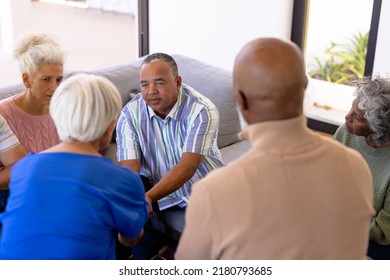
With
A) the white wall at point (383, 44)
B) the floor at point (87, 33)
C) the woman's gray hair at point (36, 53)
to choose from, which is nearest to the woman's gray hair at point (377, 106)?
the woman's gray hair at point (36, 53)

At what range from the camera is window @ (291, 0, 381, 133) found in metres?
4.13

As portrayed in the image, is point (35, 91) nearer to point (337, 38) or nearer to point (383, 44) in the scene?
point (383, 44)

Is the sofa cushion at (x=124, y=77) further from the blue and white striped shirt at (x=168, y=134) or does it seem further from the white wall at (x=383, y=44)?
the white wall at (x=383, y=44)

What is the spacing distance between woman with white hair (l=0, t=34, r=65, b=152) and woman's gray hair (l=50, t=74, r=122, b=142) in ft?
2.57

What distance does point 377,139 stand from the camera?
A: 213 centimetres

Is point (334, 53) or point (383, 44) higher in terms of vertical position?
point (383, 44)

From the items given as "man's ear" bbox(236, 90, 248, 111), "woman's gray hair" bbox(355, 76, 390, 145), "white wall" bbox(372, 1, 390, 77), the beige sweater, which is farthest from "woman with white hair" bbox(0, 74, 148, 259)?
"white wall" bbox(372, 1, 390, 77)

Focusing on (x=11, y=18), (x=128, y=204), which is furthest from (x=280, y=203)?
(x=11, y=18)

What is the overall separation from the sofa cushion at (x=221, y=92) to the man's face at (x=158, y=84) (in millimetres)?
874

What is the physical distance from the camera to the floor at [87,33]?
A: 567 centimetres

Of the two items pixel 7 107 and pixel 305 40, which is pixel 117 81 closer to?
pixel 7 107

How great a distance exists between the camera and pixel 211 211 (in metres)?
1.15

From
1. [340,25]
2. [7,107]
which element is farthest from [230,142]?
[340,25]

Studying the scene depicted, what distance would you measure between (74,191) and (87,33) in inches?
221
